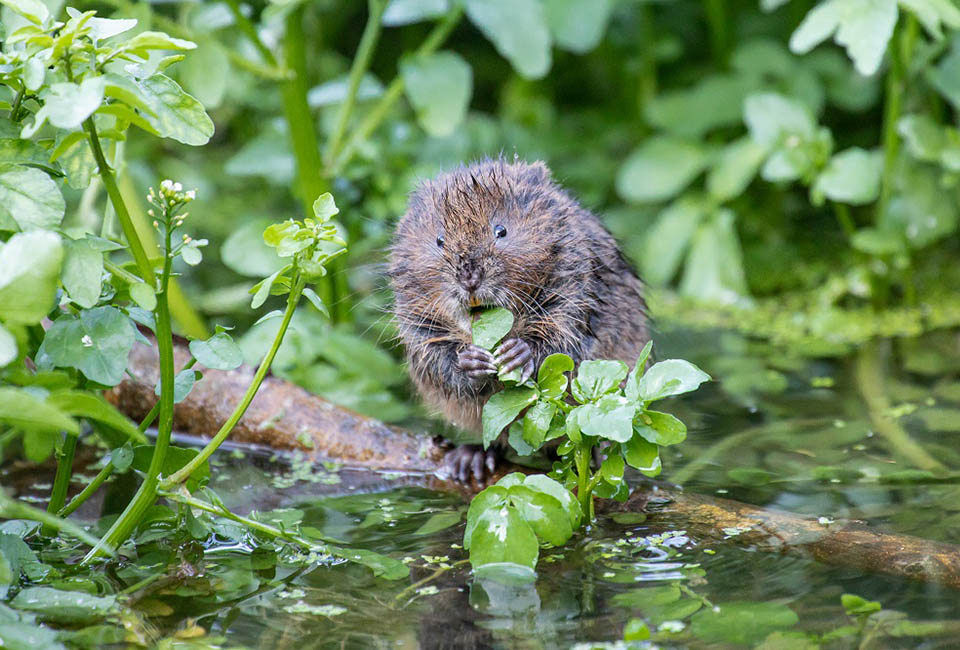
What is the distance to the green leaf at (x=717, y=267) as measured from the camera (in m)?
5.49

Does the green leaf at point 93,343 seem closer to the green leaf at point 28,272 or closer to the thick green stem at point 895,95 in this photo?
the green leaf at point 28,272

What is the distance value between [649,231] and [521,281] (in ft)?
9.34

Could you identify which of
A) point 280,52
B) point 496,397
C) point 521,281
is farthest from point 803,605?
point 280,52

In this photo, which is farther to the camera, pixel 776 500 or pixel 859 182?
pixel 859 182

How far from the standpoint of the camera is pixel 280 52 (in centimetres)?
488

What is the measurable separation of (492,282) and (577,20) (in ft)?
8.70

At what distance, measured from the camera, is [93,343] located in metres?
2.55

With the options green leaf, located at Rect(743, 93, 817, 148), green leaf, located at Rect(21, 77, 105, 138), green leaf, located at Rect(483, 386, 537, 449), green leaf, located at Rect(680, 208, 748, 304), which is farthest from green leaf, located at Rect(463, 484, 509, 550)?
green leaf, located at Rect(680, 208, 748, 304)

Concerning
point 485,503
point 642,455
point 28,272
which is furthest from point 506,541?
point 28,272

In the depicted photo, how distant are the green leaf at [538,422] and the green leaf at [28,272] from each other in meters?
1.25

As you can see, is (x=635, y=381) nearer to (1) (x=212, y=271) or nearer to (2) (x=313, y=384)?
(2) (x=313, y=384)

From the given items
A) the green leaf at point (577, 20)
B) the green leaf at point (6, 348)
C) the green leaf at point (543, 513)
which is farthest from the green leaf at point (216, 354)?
the green leaf at point (577, 20)

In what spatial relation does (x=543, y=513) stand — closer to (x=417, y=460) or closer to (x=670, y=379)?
(x=670, y=379)

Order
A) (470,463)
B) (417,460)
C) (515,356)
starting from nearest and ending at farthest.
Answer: (515,356) → (470,463) → (417,460)
